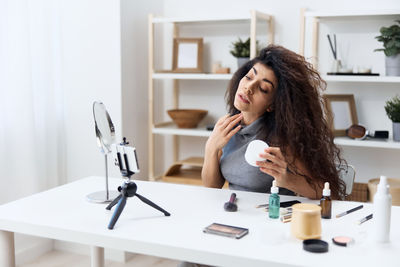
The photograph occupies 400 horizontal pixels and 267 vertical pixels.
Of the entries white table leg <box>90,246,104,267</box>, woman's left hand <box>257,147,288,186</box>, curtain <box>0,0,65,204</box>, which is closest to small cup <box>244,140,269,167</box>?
woman's left hand <box>257,147,288,186</box>

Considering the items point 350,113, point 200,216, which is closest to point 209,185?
point 200,216

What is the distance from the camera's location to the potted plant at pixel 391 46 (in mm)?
2561

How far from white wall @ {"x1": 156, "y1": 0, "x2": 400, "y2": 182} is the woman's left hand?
1508mm

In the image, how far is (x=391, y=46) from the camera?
256cm

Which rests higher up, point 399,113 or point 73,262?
point 399,113

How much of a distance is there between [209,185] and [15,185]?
140 centimetres

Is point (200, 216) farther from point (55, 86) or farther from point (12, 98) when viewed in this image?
point (55, 86)

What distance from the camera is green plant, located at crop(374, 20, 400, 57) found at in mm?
2559

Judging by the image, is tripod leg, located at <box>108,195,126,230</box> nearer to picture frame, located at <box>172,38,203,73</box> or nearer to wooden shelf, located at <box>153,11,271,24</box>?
wooden shelf, located at <box>153,11,271,24</box>

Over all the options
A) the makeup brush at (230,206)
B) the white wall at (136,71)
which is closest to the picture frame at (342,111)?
the white wall at (136,71)

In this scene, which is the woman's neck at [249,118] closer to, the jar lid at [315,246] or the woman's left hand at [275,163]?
the woman's left hand at [275,163]

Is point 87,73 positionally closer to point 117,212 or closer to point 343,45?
point 343,45

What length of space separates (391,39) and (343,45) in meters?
0.35

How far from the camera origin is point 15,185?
2.76 meters
